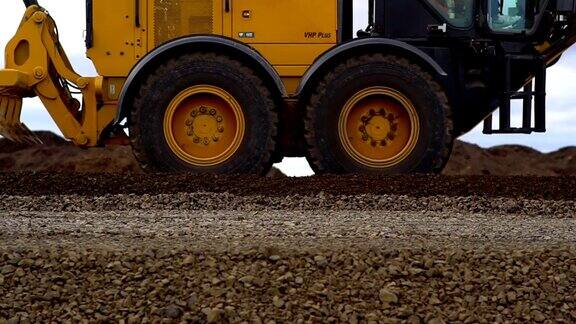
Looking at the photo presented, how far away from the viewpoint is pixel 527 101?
10453 millimetres

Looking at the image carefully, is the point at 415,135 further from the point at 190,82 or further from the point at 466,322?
the point at 466,322

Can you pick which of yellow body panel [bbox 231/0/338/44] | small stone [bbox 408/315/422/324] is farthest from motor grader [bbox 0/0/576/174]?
small stone [bbox 408/315/422/324]

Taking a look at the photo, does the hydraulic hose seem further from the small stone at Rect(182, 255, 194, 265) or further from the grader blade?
the small stone at Rect(182, 255, 194, 265)

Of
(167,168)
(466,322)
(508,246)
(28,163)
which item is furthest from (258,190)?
(28,163)

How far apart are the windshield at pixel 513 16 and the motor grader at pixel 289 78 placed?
0.05 ft

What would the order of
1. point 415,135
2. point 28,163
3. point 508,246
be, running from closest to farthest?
point 508,246, point 415,135, point 28,163

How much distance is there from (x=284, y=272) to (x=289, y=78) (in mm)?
5223

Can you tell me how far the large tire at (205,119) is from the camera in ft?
33.2

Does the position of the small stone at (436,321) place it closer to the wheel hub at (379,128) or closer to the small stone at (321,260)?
the small stone at (321,260)

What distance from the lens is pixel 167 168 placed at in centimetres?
1025

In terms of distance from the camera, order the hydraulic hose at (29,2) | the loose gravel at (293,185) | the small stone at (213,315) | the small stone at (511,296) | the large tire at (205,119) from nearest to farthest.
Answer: the small stone at (213,315), the small stone at (511,296), the loose gravel at (293,185), the large tire at (205,119), the hydraulic hose at (29,2)

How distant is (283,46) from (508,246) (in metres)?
4.75

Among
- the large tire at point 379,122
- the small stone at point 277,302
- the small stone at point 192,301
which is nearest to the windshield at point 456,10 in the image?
the large tire at point 379,122

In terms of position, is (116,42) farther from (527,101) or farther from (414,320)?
(414,320)
